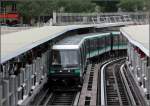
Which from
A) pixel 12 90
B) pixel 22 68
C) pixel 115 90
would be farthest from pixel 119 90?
pixel 12 90

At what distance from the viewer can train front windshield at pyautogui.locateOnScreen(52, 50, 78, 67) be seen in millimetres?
22641

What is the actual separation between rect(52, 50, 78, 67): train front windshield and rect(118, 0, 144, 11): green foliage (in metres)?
74.7

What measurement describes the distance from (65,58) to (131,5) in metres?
77.0

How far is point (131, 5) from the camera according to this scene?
9838 cm

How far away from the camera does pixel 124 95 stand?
2309cm

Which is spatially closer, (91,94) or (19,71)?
(19,71)

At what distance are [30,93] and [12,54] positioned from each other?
4.65 metres

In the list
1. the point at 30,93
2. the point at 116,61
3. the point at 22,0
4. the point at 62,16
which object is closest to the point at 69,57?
the point at 30,93

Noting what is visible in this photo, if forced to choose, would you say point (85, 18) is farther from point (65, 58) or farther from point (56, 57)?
point (65, 58)

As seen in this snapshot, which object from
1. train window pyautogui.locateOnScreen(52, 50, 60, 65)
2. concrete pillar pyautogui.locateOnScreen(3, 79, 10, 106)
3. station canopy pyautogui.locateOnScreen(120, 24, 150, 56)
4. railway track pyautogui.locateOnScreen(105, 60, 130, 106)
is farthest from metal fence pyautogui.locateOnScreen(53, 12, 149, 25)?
concrete pillar pyautogui.locateOnScreen(3, 79, 10, 106)

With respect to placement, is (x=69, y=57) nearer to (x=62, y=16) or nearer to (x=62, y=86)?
(x=62, y=86)

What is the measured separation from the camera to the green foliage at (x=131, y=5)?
318 feet

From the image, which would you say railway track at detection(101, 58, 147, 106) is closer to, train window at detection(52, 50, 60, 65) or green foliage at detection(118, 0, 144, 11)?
train window at detection(52, 50, 60, 65)

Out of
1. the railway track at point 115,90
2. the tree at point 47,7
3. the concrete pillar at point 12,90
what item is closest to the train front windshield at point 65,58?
the railway track at point 115,90
